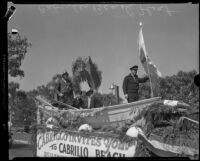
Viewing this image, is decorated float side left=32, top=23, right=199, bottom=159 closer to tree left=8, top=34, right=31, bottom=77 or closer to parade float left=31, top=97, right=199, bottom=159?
parade float left=31, top=97, right=199, bottom=159

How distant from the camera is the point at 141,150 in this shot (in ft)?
15.9

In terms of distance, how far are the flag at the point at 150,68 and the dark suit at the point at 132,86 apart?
87 millimetres

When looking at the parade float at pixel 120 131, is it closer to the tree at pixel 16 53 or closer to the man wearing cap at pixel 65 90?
the man wearing cap at pixel 65 90

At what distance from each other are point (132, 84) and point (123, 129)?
58cm

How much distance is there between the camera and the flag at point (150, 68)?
4.92m

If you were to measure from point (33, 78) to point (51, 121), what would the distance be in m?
0.61

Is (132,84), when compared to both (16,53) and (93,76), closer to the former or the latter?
(93,76)

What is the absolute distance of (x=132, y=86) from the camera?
16.4 feet

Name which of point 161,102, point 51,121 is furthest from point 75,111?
point 161,102

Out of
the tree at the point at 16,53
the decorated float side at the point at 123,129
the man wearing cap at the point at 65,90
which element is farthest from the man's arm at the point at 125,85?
the tree at the point at 16,53

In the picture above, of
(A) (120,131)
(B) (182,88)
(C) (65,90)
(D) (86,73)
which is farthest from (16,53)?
(B) (182,88)

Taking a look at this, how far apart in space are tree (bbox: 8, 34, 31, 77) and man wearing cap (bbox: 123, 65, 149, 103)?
1.32 meters

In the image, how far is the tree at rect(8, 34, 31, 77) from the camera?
16.2 feet

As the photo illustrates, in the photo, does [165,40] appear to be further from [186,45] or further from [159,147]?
[159,147]
